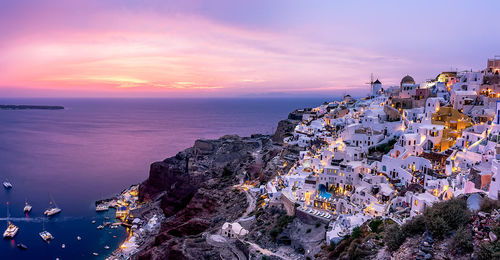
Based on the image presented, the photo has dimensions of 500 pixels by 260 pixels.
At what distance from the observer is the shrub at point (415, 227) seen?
13227 mm

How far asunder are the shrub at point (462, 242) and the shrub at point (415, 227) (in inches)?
90.5

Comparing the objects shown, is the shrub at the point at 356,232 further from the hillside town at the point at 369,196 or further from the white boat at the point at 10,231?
the white boat at the point at 10,231

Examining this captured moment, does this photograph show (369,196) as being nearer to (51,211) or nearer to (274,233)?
(274,233)

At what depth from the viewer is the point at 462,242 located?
416 inches

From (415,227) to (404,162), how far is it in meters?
14.2

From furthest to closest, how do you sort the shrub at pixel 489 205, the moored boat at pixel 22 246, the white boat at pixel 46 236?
the white boat at pixel 46 236
the moored boat at pixel 22 246
the shrub at pixel 489 205

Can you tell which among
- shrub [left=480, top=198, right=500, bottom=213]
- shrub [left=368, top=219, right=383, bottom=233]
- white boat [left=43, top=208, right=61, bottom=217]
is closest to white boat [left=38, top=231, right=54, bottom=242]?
white boat [left=43, top=208, right=61, bottom=217]

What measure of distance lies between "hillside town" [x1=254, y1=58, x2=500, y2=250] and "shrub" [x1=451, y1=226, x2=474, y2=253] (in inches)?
232

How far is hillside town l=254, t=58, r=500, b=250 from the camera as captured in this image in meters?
20.7

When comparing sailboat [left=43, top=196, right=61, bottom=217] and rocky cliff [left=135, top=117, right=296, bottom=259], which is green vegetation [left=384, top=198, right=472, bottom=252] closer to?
rocky cliff [left=135, top=117, right=296, bottom=259]

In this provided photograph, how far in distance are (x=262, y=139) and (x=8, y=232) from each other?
40.2m

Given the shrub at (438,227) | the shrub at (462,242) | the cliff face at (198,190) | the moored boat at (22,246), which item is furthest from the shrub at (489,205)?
the moored boat at (22,246)

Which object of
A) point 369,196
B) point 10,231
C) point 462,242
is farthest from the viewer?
point 10,231

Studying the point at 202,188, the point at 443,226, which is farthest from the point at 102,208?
the point at 443,226
